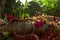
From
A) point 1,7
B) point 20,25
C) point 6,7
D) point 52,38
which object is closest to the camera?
point 20,25

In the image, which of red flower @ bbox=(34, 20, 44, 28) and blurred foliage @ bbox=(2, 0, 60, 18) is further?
blurred foliage @ bbox=(2, 0, 60, 18)

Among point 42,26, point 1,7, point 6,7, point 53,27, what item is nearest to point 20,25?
point 42,26

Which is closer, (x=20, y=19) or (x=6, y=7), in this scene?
(x=20, y=19)

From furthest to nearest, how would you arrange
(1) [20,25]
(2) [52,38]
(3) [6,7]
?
(3) [6,7], (2) [52,38], (1) [20,25]

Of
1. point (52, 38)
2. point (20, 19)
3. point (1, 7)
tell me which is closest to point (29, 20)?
point (20, 19)

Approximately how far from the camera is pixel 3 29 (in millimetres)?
1471

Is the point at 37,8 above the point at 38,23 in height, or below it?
below

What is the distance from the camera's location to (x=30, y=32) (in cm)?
150

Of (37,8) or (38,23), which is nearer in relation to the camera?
(38,23)

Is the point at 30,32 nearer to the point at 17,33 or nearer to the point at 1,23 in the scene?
the point at 17,33

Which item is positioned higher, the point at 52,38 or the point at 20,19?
the point at 20,19

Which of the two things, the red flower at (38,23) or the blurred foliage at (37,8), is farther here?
the blurred foliage at (37,8)

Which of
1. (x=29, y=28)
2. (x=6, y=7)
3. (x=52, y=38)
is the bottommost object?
(x=6, y=7)

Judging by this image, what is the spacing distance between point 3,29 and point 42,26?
310mm
